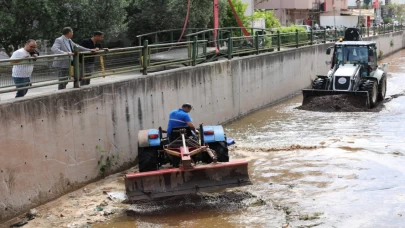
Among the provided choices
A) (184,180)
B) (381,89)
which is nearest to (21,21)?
(184,180)

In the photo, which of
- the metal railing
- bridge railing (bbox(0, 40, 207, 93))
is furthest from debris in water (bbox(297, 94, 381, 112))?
bridge railing (bbox(0, 40, 207, 93))

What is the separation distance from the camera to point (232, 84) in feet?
57.7

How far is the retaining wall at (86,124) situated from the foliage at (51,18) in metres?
4.87

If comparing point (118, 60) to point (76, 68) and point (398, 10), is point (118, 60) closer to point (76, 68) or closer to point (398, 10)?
point (76, 68)

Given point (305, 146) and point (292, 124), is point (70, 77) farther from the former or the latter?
point (292, 124)

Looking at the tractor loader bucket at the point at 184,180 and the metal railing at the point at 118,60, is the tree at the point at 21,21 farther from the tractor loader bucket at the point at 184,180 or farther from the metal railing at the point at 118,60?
the tractor loader bucket at the point at 184,180

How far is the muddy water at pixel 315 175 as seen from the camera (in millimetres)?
8562

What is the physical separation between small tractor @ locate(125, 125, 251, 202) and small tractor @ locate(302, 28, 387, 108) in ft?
32.7

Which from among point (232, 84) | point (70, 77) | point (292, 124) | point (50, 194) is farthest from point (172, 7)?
point (50, 194)

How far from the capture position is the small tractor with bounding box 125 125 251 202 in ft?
28.9

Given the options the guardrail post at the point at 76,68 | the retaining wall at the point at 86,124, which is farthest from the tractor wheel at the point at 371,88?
the guardrail post at the point at 76,68

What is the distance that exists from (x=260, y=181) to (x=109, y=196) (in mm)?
2849

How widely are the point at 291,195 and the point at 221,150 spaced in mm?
1456

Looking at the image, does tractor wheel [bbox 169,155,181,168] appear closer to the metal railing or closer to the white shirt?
the metal railing
